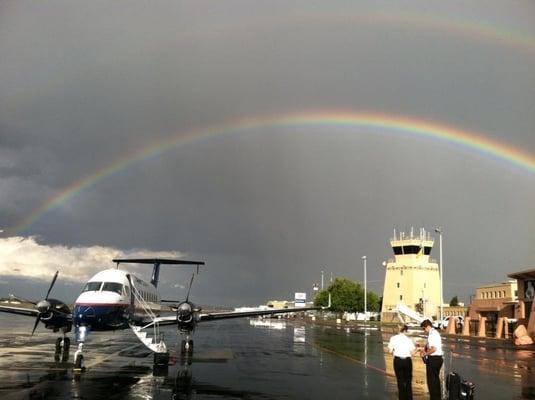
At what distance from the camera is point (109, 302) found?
22.9 meters

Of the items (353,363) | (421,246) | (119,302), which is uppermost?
(421,246)

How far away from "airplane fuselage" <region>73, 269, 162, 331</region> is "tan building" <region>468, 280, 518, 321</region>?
52.1 metres

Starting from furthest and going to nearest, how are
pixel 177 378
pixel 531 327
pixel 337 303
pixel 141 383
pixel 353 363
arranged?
pixel 337 303
pixel 531 327
pixel 353 363
pixel 177 378
pixel 141 383

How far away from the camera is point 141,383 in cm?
1769

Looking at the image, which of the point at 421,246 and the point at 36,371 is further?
the point at 421,246

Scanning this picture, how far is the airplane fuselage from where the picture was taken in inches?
879

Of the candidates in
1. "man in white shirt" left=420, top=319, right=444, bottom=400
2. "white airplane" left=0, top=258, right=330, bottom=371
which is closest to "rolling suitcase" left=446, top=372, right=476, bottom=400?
"man in white shirt" left=420, top=319, right=444, bottom=400

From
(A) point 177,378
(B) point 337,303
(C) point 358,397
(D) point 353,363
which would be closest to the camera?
(C) point 358,397

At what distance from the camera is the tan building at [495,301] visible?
66100 mm

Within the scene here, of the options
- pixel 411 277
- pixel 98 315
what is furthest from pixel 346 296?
pixel 98 315

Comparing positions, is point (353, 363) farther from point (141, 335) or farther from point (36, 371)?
point (36, 371)

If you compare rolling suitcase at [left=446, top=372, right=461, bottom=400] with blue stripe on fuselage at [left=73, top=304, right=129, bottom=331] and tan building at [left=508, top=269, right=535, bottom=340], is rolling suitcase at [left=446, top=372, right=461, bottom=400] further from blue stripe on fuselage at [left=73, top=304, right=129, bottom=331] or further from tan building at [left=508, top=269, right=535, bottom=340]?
tan building at [left=508, top=269, right=535, bottom=340]

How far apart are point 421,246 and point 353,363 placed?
9697cm

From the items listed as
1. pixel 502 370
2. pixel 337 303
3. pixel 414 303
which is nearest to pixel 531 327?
pixel 502 370
